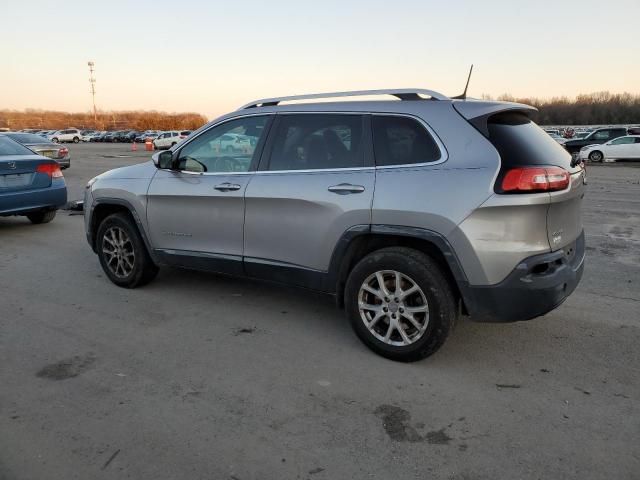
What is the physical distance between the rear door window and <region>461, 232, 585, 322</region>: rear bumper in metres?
1.27

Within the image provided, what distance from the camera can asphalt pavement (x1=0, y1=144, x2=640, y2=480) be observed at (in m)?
2.62

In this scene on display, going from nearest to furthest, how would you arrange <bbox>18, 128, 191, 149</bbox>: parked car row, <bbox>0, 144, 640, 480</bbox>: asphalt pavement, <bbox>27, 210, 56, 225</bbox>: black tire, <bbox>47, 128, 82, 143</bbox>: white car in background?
<bbox>0, 144, 640, 480</bbox>: asphalt pavement < <bbox>27, 210, 56, 225</bbox>: black tire < <bbox>18, 128, 191, 149</bbox>: parked car row < <bbox>47, 128, 82, 143</bbox>: white car in background

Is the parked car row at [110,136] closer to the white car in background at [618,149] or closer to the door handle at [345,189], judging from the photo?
the white car in background at [618,149]

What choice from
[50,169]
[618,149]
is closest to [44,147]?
[50,169]

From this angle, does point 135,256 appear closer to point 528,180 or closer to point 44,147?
Result: point 528,180

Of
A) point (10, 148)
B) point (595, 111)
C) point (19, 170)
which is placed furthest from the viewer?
point (595, 111)

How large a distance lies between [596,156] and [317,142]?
26399mm

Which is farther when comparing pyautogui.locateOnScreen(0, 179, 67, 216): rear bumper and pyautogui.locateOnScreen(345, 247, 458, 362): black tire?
pyautogui.locateOnScreen(0, 179, 67, 216): rear bumper

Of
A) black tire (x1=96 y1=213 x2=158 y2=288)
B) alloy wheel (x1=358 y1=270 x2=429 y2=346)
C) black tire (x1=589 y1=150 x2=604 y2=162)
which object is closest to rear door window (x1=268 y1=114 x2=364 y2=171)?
alloy wheel (x1=358 y1=270 x2=429 y2=346)

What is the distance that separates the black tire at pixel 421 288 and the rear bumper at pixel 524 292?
0.15 m

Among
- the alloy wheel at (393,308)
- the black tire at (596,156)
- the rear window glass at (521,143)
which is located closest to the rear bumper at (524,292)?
the alloy wheel at (393,308)

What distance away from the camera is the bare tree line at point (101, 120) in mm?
106188

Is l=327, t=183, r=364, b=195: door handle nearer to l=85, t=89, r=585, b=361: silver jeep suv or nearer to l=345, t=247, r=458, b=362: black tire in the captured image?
l=85, t=89, r=585, b=361: silver jeep suv

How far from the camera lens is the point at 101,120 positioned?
130000 mm
